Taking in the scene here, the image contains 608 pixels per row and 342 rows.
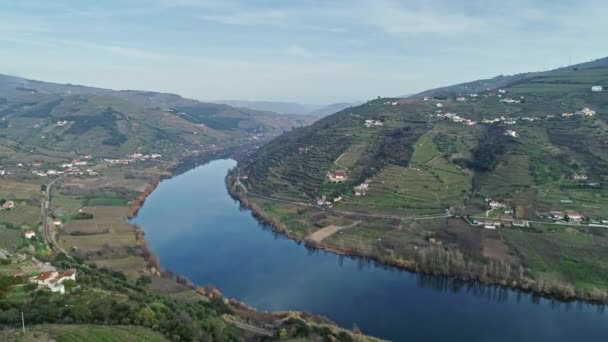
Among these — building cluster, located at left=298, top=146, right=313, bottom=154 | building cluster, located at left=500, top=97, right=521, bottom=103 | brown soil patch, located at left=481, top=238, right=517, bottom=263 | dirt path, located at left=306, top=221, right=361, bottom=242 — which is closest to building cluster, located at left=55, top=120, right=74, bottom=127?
building cluster, located at left=298, top=146, right=313, bottom=154

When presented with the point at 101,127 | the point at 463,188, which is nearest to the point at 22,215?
the point at 463,188

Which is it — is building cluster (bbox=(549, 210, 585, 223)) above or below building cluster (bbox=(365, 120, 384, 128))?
below

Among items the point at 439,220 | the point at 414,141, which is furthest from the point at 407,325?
the point at 414,141

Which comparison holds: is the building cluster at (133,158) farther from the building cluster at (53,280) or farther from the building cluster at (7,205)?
the building cluster at (53,280)

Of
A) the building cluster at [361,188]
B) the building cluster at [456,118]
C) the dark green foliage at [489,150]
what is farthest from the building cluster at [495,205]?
the building cluster at [456,118]

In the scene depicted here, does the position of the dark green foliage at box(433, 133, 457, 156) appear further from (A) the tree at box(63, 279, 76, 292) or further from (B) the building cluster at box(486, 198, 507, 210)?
(A) the tree at box(63, 279, 76, 292)

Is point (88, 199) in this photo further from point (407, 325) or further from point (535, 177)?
point (535, 177)

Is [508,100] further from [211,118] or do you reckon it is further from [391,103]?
[211,118]
